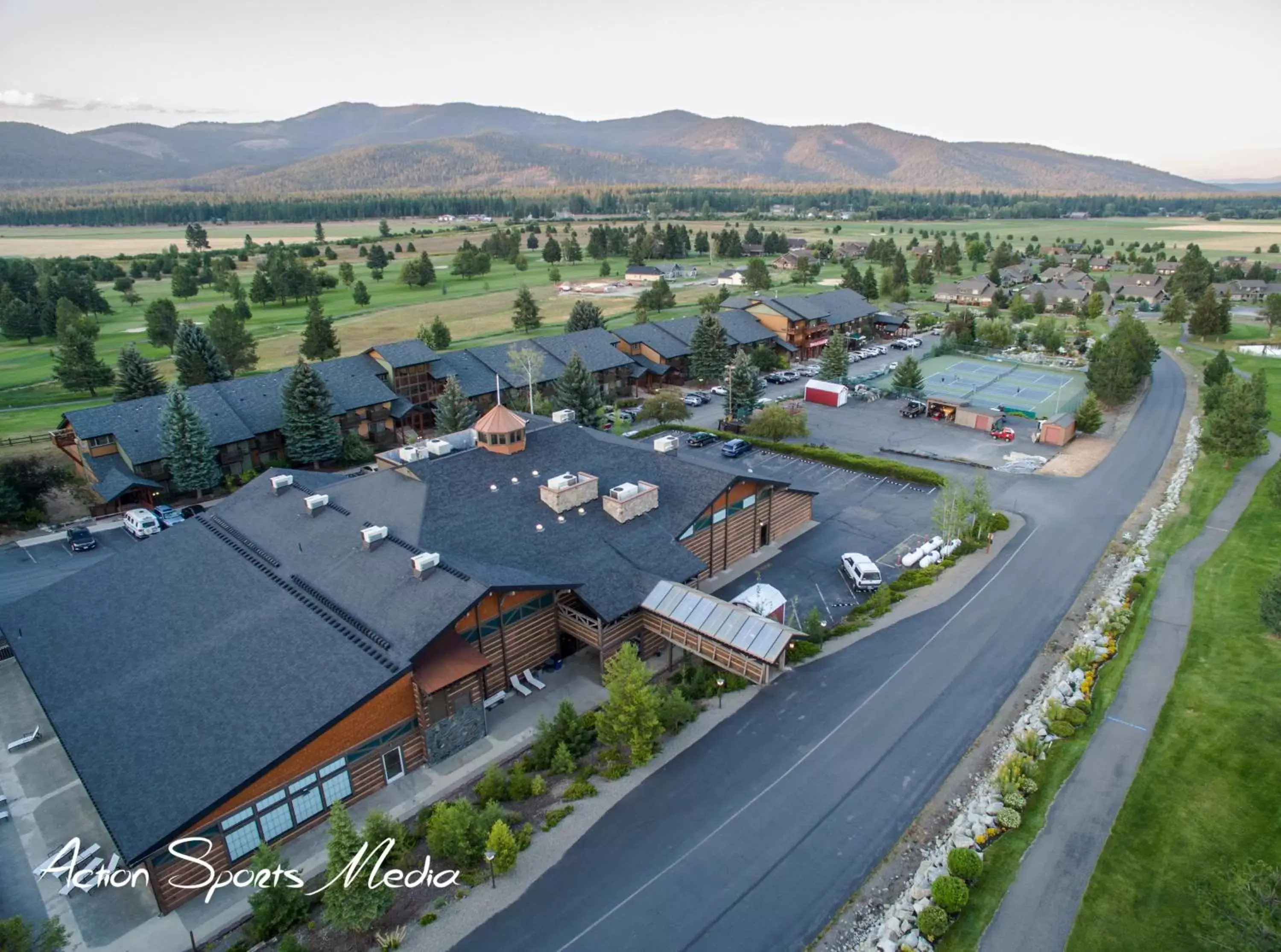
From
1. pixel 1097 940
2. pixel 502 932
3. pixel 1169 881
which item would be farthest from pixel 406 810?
pixel 1169 881

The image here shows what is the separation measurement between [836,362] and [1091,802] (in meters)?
58.5

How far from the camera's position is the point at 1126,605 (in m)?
34.5

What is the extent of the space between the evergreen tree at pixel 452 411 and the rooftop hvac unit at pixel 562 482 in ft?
85.6

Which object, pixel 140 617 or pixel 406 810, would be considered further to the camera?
pixel 140 617

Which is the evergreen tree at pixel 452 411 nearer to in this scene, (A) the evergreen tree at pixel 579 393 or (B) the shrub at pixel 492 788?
(A) the evergreen tree at pixel 579 393

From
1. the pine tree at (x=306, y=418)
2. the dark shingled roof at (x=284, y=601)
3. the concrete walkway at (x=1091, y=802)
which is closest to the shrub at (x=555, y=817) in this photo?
the dark shingled roof at (x=284, y=601)

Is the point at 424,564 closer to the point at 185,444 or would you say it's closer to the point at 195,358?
the point at 185,444

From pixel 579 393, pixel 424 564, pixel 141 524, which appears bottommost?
pixel 141 524

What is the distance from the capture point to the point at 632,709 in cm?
2520

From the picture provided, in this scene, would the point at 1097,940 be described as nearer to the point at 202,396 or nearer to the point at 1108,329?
the point at 202,396

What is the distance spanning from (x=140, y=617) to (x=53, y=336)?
88832mm

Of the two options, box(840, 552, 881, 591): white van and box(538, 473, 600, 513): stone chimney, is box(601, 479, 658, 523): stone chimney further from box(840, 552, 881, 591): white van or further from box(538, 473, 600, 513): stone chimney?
box(840, 552, 881, 591): white van

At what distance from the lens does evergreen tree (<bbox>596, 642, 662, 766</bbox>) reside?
82.7ft

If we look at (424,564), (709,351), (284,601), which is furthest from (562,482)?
(709,351)
